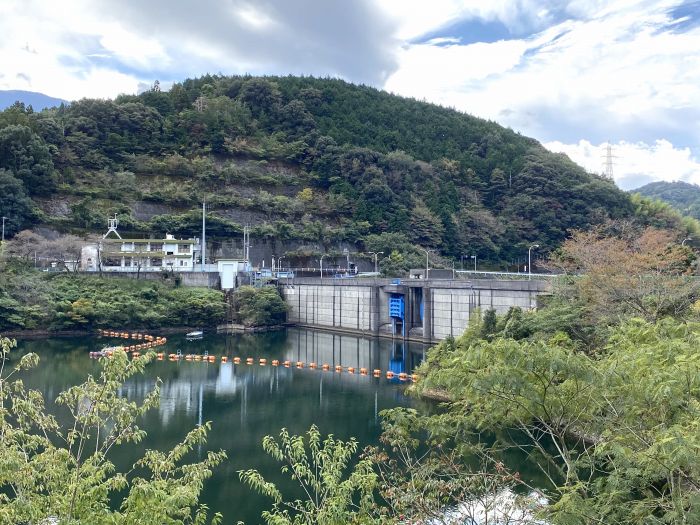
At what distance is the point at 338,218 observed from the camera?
275ft

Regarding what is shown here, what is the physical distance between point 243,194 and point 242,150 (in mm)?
10269

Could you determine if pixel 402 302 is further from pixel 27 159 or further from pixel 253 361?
pixel 27 159

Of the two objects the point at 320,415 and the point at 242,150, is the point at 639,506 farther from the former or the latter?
the point at 242,150

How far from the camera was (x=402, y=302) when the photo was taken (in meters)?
50.5

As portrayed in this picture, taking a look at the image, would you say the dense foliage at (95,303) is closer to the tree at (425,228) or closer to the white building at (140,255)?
the white building at (140,255)

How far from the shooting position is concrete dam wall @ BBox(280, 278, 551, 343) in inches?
1619

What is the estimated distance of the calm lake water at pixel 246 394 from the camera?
19.8 metres

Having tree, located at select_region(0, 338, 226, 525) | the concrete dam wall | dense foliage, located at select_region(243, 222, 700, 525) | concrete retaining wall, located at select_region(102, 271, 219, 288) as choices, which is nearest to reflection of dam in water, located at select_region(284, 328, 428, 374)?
the concrete dam wall

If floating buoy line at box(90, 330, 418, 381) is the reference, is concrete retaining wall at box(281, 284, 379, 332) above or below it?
above

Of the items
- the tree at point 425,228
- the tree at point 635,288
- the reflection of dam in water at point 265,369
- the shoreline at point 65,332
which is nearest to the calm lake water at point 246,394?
the reflection of dam in water at point 265,369

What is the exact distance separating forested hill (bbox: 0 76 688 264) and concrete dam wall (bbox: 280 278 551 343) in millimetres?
17961

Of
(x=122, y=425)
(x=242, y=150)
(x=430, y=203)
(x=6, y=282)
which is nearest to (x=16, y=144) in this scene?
(x=6, y=282)

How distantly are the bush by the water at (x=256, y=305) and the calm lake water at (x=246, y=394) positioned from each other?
6146mm

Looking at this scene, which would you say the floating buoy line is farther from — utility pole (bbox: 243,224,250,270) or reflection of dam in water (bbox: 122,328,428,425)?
utility pole (bbox: 243,224,250,270)
